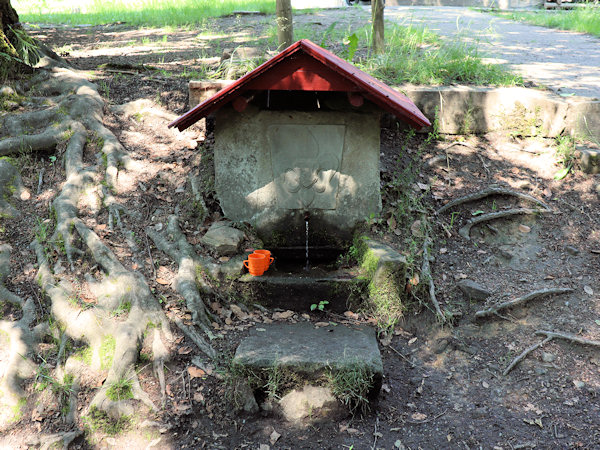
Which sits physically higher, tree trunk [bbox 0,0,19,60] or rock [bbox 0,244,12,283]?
tree trunk [bbox 0,0,19,60]

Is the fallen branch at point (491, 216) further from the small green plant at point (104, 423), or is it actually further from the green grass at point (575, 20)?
the green grass at point (575, 20)

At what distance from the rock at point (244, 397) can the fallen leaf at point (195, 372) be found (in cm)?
30

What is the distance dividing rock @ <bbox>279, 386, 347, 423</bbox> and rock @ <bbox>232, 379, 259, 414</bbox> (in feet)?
0.67

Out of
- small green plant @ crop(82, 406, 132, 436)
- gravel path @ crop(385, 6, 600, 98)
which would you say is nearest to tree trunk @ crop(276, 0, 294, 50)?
gravel path @ crop(385, 6, 600, 98)

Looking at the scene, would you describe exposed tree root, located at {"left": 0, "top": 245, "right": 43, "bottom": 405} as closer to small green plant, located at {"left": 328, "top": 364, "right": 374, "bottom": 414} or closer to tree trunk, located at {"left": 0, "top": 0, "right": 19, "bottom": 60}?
small green plant, located at {"left": 328, "top": 364, "right": 374, "bottom": 414}

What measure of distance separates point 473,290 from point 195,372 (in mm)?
2553

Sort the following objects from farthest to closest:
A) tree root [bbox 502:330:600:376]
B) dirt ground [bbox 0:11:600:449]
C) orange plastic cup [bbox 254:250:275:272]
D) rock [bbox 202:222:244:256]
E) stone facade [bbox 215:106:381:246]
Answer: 1. stone facade [bbox 215:106:381:246]
2. rock [bbox 202:222:244:256]
3. orange plastic cup [bbox 254:250:275:272]
4. tree root [bbox 502:330:600:376]
5. dirt ground [bbox 0:11:600:449]

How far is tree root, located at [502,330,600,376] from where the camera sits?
409cm

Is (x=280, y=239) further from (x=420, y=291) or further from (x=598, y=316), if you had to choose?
(x=598, y=316)

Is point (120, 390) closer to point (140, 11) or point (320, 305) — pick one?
point (320, 305)

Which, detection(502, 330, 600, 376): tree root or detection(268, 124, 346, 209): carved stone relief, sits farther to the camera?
detection(268, 124, 346, 209): carved stone relief

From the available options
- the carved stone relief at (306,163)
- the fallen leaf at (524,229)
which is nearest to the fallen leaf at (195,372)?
the carved stone relief at (306,163)

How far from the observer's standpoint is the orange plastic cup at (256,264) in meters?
4.72

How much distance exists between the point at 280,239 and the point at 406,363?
180cm
